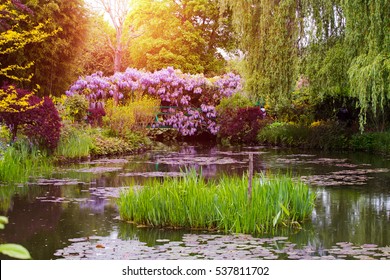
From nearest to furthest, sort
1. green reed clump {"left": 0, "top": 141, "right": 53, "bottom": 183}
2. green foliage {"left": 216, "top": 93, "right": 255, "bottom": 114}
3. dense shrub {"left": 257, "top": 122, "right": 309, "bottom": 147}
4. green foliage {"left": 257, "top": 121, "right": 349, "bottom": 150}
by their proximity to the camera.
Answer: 1. green reed clump {"left": 0, "top": 141, "right": 53, "bottom": 183}
2. green foliage {"left": 257, "top": 121, "right": 349, "bottom": 150}
3. dense shrub {"left": 257, "top": 122, "right": 309, "bottom": 147}
4. green foliage {"left": 216, "top": 93, "right": 255, "bottom": 114}

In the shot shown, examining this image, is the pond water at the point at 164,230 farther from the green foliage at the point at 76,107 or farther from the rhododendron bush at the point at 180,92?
the rhododendron bush at the point at 180,92

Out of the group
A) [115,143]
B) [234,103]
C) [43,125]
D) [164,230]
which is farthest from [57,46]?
[164,230]

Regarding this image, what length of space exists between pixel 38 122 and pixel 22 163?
1.34 meters

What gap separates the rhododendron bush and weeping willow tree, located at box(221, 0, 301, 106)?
8.84 m

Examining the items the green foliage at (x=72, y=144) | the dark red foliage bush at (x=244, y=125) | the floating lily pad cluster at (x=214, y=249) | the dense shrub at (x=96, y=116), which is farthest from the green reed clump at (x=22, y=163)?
the dark red foliage bush at (x=244, y=125)

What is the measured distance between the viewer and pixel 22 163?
44.0 ft

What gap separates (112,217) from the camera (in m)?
8.03

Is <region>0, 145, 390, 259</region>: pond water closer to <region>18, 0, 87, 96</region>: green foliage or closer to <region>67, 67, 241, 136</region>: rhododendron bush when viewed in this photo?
<region>18, 0, 87, 96</region>: green foliage

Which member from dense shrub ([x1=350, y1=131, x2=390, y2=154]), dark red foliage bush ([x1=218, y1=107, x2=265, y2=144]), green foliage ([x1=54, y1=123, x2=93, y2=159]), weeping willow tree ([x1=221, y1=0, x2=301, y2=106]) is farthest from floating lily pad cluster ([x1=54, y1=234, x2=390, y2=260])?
dark red foliage bush ([x1=218, y1=107, x2=265, y2=144])

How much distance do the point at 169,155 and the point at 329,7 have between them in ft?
20.9

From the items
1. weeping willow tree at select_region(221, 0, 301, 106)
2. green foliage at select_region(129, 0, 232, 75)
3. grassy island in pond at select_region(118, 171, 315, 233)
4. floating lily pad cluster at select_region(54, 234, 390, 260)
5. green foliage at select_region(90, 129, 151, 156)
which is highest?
green foliage at select_region(129, 0, 232, 75)

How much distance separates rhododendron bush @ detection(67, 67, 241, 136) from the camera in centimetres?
2644

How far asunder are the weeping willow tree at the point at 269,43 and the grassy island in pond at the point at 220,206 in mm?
10255

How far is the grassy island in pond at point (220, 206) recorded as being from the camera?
7.03 metres
